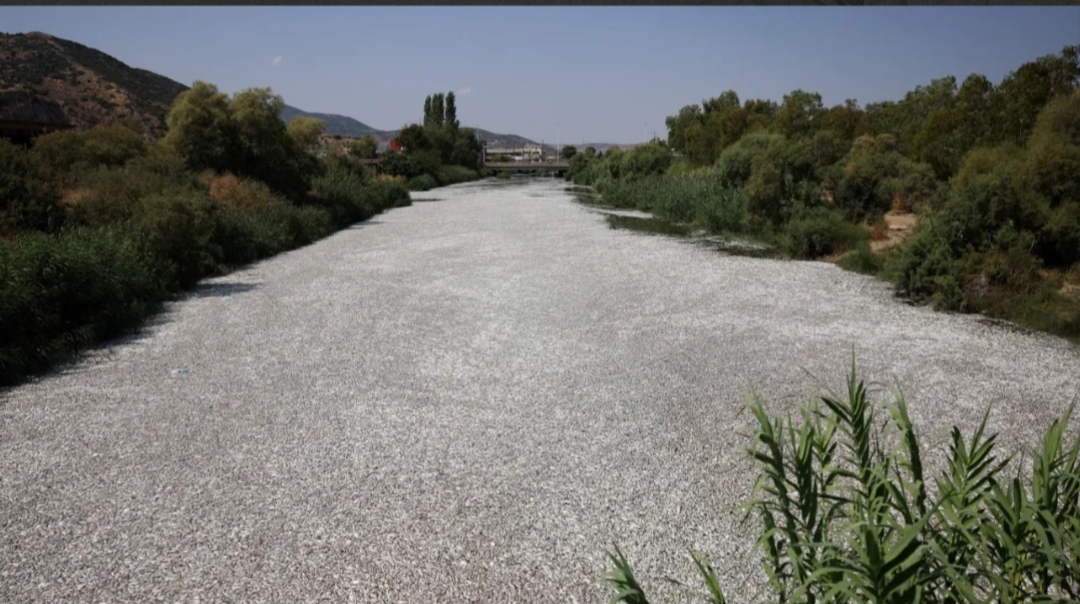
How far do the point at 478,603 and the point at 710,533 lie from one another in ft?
4.39

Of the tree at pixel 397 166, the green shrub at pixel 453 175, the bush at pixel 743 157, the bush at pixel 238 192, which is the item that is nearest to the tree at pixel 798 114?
the bush at pixel 743 157

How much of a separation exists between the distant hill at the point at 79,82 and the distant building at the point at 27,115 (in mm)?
2062

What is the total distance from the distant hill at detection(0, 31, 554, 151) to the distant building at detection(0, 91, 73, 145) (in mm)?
2062

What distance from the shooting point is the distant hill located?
35.2 m

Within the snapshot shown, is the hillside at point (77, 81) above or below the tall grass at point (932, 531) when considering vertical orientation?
above

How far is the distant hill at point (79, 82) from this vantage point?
35250mm

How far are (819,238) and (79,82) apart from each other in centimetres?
3820

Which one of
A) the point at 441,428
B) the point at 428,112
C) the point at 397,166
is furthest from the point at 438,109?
the point at 441,428

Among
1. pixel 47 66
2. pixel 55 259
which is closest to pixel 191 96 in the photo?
pixel 55 259

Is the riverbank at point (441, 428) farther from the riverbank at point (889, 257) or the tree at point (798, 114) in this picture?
the tree at point (798, 114)

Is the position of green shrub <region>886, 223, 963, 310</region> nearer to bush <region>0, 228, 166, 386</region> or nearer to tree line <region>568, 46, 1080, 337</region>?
tree line <region>568, 46, 1080, 337</region>

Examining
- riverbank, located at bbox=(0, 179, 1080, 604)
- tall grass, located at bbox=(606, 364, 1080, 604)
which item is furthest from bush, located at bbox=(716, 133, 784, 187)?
tall grass, located at bbox=(606, 364, 1080, 604)

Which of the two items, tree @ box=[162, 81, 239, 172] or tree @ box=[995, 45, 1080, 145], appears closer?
tree @ box=[995, 45, 1080, 145]

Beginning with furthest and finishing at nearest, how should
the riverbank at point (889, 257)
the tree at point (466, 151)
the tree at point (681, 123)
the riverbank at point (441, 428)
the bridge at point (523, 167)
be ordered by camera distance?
the bridge at point (523, 167), the tree at point (466, 151), the tree at point (681, 123), the riverbank at point (889, 257), the riverbank at point (441, 428)
